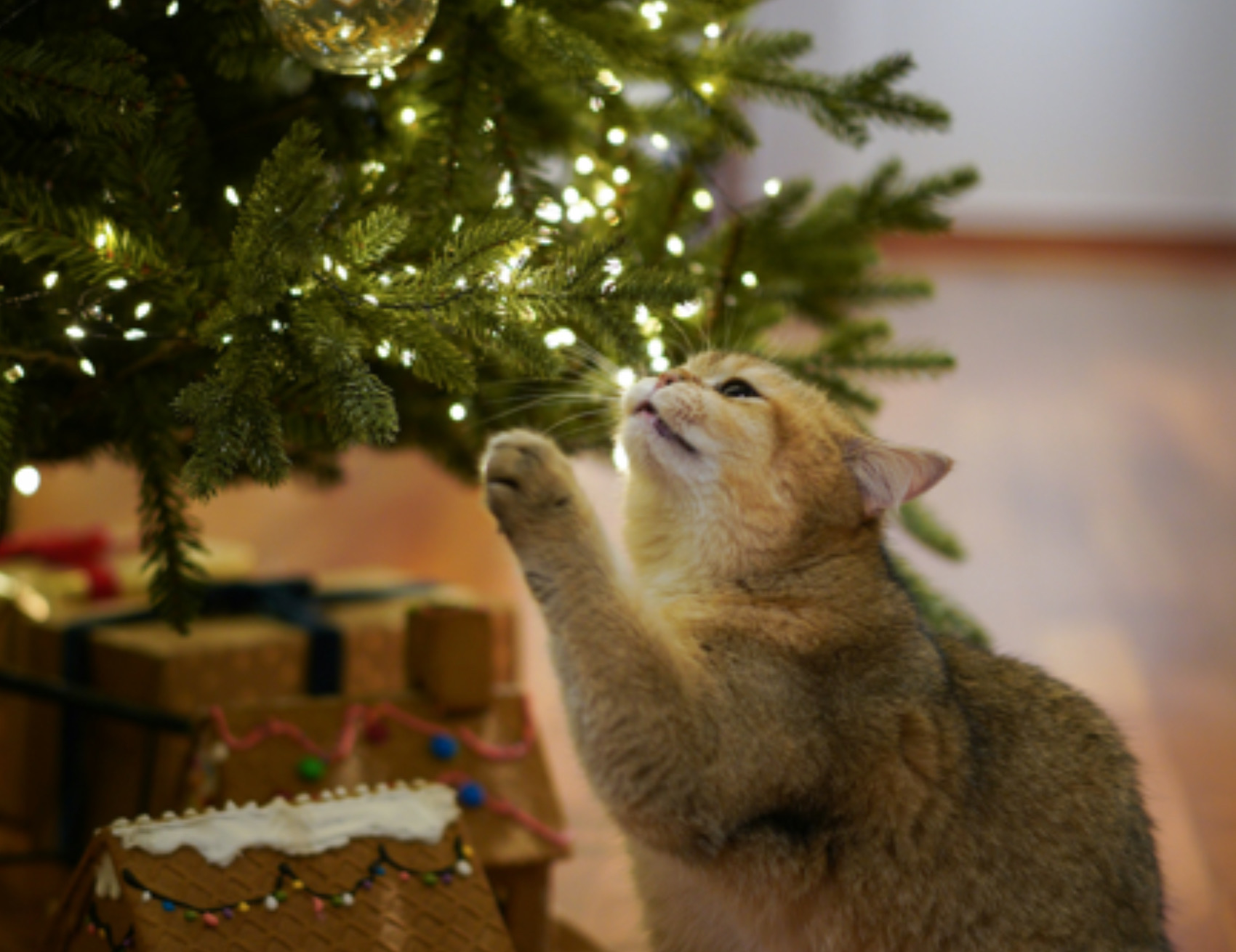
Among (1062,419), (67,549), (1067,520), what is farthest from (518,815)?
(1062,419)

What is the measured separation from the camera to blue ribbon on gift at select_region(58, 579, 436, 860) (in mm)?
1559

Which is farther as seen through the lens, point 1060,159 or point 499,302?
point 1060,159

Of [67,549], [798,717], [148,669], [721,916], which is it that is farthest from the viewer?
[67,549]

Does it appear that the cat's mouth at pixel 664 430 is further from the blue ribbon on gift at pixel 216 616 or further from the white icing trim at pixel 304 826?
the blue ribbon on gift at pixel 216 616

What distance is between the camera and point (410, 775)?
1222 millimetres

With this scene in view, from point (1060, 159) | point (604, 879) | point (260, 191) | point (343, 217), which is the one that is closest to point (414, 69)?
point (343, 217)

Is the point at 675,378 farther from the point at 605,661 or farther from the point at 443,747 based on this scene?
the point at 443,747

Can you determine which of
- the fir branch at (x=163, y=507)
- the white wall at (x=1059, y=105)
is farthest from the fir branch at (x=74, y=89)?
the white wall at (x=1059, y=105)

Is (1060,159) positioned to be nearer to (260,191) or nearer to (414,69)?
(414,69)

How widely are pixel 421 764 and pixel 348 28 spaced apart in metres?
0.73

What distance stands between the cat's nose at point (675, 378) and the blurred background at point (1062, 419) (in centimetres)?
25

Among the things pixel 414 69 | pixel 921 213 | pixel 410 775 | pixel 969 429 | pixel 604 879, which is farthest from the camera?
pixel 969 429

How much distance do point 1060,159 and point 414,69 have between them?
428 centimetres

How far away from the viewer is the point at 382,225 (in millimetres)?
838
